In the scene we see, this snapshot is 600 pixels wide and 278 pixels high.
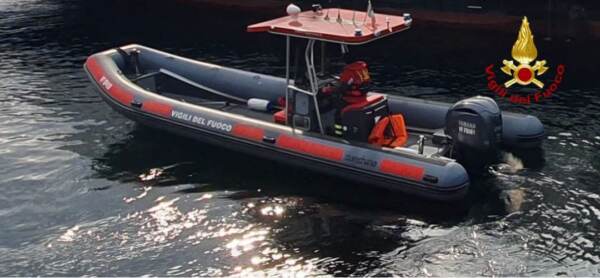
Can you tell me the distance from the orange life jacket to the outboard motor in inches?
33.7

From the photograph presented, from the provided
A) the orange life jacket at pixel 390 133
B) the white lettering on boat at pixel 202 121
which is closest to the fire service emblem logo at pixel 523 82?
the orange life jacket at pixel 390 133

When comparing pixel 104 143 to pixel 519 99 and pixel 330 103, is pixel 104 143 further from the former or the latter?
pixel 519 99

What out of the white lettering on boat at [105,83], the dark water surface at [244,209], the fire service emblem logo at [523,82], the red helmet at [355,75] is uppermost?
the red helmet at [355,75]

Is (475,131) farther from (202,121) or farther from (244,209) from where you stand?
(202,121)

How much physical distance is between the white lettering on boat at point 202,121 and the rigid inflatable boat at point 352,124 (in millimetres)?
21

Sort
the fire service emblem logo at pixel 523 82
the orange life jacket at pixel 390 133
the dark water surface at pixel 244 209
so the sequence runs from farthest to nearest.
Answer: the fire service emblem logo at pixel 523 82
the orange life jacket at pixel 390 133
the dark water surface at pixel 244 209

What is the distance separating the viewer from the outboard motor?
11336 mm

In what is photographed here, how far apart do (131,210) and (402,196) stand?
15.0 ft

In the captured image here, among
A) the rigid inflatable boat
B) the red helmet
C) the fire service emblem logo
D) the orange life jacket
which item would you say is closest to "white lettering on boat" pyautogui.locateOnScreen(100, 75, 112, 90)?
the rigid inflatable boat

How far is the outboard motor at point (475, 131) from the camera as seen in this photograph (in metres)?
11.3

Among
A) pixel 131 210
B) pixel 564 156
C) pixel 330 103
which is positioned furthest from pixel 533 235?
pixel 131 210

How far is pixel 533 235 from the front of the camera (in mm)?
10211

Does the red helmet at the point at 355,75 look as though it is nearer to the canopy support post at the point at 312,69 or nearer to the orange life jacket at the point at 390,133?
the canopy support post at the point at 312,69

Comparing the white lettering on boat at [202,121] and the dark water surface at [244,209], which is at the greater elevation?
the white lettering on boat at [202,121]
